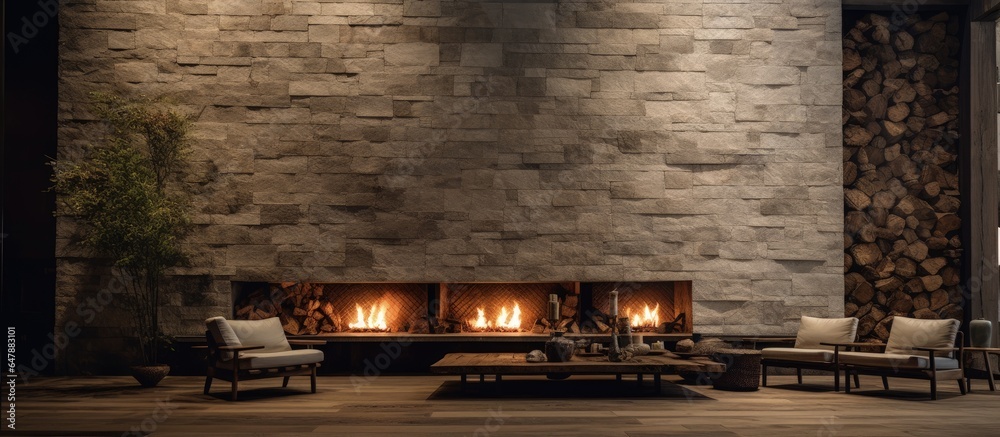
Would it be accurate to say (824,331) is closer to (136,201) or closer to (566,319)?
(566,319)

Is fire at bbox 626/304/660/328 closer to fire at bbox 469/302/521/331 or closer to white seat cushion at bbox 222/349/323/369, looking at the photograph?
fire at bbox 469/302/521/331

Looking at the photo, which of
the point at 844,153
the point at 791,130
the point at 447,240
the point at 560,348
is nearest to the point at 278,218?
the point at 447,240

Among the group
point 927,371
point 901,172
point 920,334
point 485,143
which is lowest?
point 927,371

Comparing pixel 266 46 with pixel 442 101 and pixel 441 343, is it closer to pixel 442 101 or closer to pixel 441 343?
pixel 442 101

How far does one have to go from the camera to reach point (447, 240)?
814 cm

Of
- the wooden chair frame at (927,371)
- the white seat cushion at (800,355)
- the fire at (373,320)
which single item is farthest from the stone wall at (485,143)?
the wooden chair frame at (927,371)

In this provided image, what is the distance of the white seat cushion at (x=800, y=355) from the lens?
6902 mm

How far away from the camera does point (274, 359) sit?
6.50m

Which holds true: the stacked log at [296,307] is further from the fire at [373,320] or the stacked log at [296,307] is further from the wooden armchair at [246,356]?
the wooden armchair at [246,356]

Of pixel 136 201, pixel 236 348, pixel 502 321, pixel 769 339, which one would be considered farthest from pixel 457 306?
pixel 136 201

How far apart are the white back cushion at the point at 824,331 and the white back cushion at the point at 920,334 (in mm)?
336

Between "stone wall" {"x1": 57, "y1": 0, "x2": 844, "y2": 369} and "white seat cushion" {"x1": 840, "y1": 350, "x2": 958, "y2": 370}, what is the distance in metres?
1.41

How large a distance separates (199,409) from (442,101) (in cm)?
377

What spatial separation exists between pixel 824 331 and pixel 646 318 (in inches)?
70.2
